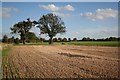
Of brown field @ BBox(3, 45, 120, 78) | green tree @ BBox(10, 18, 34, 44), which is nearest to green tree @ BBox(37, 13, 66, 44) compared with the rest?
green tree @ BBox(10, 18, 34, 44)

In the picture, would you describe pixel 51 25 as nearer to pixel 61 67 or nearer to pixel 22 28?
pixel 22 28

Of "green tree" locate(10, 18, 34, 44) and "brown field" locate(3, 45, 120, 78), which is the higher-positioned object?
"green tree" locate(10, 18, 34, 44)

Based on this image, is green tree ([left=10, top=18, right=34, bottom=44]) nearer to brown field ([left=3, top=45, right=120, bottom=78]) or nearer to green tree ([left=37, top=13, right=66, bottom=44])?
green tree ([left=37, top=13, right=66, bottom=44])

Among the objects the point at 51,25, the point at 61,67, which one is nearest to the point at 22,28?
the point at 51,25

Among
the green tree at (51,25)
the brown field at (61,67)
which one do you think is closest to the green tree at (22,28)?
the green tree at (51,25)

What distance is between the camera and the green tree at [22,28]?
278ft

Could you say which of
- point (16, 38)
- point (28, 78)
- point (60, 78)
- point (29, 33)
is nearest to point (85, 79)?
point (60, 78)

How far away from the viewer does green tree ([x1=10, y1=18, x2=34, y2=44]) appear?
278 feet

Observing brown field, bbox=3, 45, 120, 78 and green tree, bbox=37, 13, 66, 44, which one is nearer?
brown field, bbox=3, 45, 120, 78

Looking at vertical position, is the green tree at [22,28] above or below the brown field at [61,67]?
above

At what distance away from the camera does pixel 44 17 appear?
7438 centimetres

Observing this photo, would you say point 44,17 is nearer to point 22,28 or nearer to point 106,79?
point 22,28

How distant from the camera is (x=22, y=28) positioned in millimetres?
86562

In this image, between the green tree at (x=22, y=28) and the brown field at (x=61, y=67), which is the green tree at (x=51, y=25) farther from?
the brown field at (x=61, y=67)
